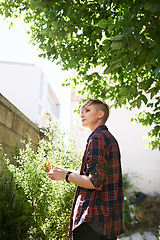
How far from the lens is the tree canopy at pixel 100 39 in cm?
190

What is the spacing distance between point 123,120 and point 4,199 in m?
5.74

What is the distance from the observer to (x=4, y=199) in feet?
7.43

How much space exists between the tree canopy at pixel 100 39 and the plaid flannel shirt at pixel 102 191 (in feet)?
1.93

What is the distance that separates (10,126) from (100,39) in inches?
59.3

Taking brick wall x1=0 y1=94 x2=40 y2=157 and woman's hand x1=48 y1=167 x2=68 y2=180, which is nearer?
woman's hand x1=48 y1=167 x2=68 y2=180

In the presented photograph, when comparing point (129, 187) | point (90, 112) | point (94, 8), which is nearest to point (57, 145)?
point (90, 112)

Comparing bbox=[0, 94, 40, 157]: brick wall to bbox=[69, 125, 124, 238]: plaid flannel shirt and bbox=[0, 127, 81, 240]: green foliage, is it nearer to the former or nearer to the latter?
→ bbox=[0, 127, 81, 240]: green foliage

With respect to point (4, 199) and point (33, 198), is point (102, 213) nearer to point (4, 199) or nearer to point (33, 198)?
point (33, 198)

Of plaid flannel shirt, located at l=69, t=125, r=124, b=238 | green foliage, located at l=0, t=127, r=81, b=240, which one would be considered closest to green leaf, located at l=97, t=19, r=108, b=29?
plaid flannel shirt, located at l=69, t=125, r=124, b=238

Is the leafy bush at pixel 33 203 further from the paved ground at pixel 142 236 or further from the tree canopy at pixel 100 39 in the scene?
the paved ground at pixel 142 236

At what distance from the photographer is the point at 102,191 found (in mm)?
1547

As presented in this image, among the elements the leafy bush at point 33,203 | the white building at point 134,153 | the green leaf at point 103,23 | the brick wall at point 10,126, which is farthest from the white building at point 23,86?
the green leaf at point 103,23

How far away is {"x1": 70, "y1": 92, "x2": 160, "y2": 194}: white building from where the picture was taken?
695cm

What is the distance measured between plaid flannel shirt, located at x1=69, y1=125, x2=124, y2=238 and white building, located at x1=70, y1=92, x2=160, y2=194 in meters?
5.09
